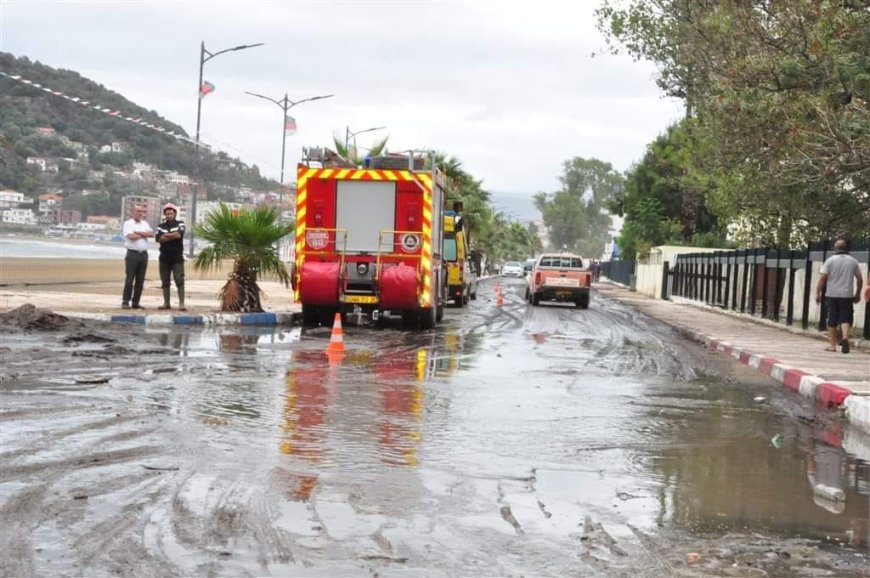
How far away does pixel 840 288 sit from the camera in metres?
19.9

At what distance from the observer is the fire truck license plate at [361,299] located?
23234mm

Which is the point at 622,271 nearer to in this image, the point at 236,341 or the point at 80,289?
the point at 80,289

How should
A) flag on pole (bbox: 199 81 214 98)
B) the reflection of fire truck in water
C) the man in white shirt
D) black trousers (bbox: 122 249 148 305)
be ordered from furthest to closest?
flag on pole (bbox: 199 81 214 98) < the reflection of fire truck in water < black trousers (bbox: 122 249 148 305) < the man in white shirt

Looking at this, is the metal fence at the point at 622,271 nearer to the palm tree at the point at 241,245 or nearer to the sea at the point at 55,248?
the sea at the point at 55,248

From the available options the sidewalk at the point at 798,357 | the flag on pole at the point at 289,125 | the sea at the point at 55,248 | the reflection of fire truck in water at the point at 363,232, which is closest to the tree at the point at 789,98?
the sidewalk at the point at 798,357

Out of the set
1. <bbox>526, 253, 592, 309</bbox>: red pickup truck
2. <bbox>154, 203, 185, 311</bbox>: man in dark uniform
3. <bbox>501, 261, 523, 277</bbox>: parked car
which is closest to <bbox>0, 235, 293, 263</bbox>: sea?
<bbox>154, 203, 185, 311</bbox>: man in dark uniform

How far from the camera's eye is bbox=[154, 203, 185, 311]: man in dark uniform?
75.4ft

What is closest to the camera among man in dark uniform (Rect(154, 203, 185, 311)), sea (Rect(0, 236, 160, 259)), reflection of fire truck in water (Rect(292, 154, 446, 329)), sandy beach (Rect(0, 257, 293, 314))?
man in dark uniform (Rect(154, 203, 185, 311))

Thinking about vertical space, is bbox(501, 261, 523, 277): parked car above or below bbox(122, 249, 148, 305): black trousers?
below

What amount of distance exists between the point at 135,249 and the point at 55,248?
703 inches

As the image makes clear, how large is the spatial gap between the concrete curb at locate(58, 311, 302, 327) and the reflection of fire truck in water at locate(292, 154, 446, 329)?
0.96 metres

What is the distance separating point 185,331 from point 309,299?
12.4ft

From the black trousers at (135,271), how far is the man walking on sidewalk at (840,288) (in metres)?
11.9

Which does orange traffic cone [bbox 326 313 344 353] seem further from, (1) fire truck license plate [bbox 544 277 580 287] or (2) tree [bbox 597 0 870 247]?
(1) fire truck license plate [bbox 544 277 580 287]
